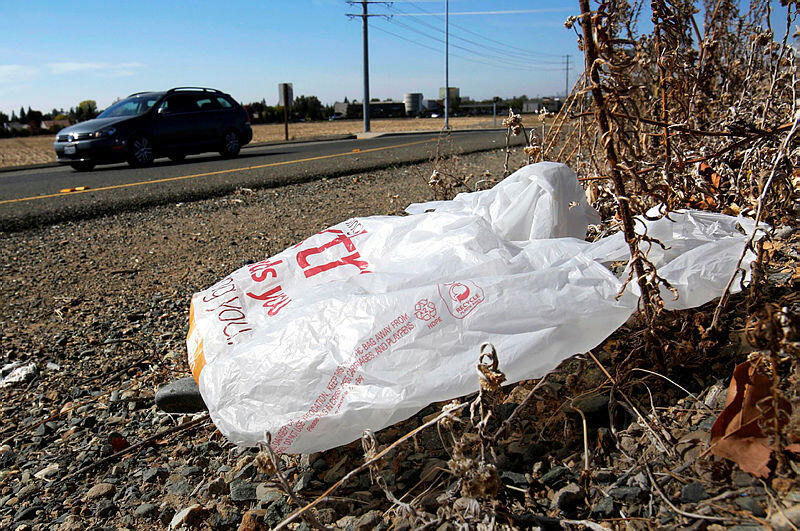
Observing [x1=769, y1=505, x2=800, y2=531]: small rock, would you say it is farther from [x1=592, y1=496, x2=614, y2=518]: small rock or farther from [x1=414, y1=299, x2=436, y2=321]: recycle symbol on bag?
[x1=414, y1=299, x2=436, y2=321]: recycle symbol on bag

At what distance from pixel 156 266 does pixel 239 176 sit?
12.5 feet

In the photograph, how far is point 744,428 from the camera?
3.77 feet

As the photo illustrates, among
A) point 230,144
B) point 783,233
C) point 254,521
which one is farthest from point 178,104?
point 254,521

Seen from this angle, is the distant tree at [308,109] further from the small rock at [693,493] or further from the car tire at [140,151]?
the small rock at [693,493]

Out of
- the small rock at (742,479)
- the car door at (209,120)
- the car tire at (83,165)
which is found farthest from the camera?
the car door at (209,120)

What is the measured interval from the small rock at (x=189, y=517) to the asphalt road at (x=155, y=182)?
4013 millimetres

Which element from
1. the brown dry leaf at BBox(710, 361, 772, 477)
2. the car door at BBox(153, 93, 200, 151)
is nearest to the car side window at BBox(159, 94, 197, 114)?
the car door at BBox(153, 93, 200, 151)

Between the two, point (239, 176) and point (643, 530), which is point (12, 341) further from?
point (239, 176)

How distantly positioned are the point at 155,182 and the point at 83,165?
124 inches

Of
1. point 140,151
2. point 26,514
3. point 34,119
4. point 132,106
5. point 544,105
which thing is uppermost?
point 34,119

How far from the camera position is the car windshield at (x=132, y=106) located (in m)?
9.55

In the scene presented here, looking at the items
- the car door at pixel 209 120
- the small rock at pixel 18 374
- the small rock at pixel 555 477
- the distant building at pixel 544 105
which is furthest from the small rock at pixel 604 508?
the car door at pixel 209 120

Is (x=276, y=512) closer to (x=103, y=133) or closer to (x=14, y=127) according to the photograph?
(x=103, y=133)

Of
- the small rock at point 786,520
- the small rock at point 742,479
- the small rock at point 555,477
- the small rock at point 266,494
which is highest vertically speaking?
the small rock at point 786,520
